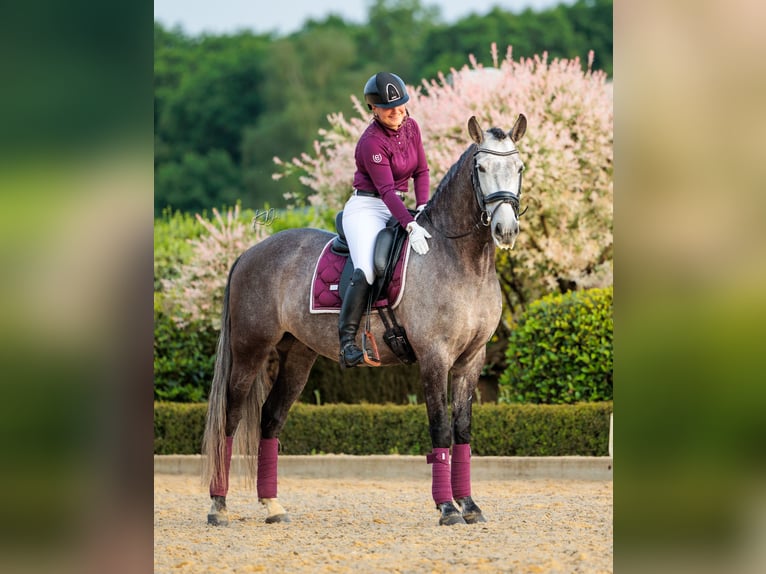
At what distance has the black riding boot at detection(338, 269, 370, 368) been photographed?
679cm

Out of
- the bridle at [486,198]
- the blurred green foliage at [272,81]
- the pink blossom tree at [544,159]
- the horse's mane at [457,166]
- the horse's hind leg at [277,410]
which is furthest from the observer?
the blurred green foliage at [272,81]

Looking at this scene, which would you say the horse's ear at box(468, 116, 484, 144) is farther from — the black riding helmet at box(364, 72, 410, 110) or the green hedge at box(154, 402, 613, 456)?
the green hedge at box(154, 402, 613, 456)

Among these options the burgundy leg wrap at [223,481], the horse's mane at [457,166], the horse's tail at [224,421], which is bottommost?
the burgundy leg wrap at [223,481]

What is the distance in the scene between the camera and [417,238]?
675 cm

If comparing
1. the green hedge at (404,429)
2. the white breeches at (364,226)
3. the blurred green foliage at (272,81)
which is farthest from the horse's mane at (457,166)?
the blurred green foliage at (272,81)

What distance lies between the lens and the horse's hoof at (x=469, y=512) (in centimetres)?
667

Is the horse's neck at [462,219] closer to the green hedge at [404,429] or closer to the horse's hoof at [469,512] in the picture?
the horse's hoof at [469,512]

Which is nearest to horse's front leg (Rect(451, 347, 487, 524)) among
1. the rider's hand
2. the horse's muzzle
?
the rider's hand

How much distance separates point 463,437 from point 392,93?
7.07ft

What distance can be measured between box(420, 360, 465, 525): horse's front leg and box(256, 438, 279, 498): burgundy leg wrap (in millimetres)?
1185

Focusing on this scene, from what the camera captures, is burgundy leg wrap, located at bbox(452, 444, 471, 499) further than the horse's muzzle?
Yes
